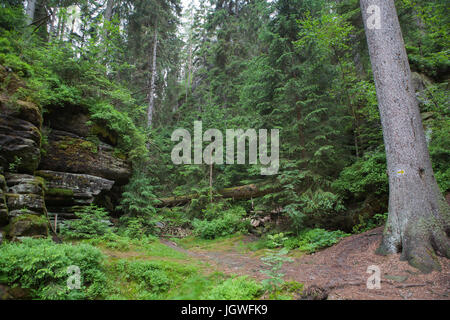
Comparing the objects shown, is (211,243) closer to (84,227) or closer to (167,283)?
(84,227)

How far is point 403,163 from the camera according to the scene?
16.6 ft

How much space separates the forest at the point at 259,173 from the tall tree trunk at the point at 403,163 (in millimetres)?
31

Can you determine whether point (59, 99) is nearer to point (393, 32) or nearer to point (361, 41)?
point (393, 32)

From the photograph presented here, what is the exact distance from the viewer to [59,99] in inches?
362

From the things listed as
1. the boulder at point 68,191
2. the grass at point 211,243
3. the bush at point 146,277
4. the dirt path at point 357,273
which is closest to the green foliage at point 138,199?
the boulder at point 68,191

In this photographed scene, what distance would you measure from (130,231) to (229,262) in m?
4.60

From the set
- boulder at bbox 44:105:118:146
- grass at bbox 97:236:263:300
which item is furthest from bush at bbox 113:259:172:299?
boulder at bbox 44:105:118:146

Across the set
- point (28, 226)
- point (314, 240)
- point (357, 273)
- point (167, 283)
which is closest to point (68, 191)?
point (28, 226)

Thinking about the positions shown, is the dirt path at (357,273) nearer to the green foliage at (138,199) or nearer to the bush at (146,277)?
the bush at (146,277)

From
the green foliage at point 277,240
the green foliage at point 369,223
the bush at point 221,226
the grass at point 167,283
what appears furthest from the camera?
the bush at point 221,226

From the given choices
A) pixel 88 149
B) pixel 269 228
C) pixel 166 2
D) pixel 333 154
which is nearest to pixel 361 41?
pixel 333 154

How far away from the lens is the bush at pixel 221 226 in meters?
11.4

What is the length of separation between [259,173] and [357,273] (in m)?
5.98

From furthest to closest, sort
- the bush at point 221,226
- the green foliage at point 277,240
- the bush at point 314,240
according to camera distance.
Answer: the bush at point 221,226, the bush at point 314,240, the green foliage at point 277,240
